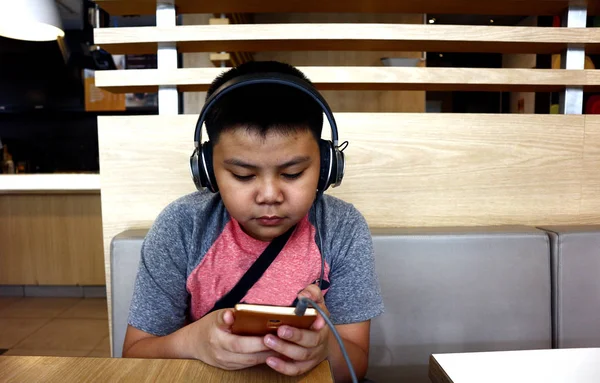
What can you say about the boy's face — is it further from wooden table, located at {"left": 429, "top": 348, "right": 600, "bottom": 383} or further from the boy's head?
wooden table, located at {"left": 429, "top": 348, "right": 600, "bottom": 383}

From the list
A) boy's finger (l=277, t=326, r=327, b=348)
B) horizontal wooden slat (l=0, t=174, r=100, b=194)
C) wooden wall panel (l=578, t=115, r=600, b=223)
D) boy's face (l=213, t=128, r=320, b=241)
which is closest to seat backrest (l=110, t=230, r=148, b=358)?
boy's face (l=213, t=128, r=320, b=241)

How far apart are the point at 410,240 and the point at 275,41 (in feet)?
2.36

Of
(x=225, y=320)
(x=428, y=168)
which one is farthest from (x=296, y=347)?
(x=428, y=168)

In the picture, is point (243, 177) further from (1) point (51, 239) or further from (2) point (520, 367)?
(1) point (51, 239)

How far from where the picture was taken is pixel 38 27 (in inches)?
79.8

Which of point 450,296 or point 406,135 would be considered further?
point 406,135

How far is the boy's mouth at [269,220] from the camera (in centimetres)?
80

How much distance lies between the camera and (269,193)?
766mm

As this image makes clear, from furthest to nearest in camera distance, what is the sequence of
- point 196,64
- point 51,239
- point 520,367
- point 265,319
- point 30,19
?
point 196,64 → point 51,239 → point 30,19 → point 520,367 → point 265,319

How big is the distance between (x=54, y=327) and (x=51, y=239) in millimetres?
776

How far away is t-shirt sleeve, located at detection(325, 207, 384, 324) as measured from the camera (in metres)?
0.91

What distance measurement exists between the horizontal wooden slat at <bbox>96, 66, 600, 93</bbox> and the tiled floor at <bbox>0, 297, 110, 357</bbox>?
1.63 m

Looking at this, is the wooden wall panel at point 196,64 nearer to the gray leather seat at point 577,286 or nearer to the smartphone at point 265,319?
the gray leather seat at point 577,286

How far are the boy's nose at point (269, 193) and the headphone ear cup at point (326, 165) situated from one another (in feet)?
0.39
